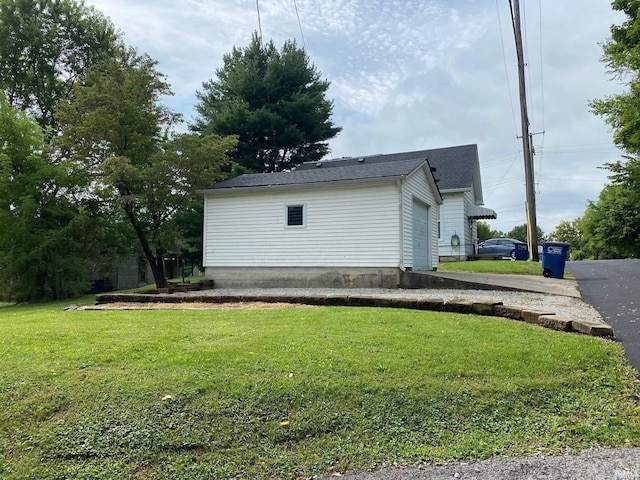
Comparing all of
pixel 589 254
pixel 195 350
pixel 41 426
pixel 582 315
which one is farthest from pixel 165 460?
pixel 589 254

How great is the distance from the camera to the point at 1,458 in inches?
115

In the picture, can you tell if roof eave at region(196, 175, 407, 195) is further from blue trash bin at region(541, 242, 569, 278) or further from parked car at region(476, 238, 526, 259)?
parked car at region(476, 238, 526, 259)

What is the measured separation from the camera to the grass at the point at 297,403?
9.73 ft

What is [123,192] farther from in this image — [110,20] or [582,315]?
[110,20]

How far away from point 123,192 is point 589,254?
2006 inches

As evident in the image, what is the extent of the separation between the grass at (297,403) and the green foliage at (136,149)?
929cm

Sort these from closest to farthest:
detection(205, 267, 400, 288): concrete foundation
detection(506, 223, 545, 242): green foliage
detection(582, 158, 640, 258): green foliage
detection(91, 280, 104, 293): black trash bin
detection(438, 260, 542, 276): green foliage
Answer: detection(205, 267, 400, 288): concrete foundation → detection(438, 260, 542, 276): green foliage → detection(91, 280, 104, 293): black trash bin → detection(582, 158, 640, 258): green foliage → detection(506, 223, 545, 242): green foliage

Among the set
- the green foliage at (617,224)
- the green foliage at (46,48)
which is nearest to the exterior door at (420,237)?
the green foliage at (46,48)

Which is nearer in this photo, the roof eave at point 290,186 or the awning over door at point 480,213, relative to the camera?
the roof eave at point 290,186

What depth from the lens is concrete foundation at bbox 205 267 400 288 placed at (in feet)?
39.3

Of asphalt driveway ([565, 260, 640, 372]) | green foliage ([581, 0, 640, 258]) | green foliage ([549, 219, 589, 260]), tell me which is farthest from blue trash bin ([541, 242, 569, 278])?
green foliage ([549, 219, 589, 260])

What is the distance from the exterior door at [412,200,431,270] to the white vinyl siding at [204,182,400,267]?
1719 millimetres

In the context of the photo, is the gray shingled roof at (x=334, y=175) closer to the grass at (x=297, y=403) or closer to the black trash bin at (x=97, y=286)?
the grass at (x=297, y=403)

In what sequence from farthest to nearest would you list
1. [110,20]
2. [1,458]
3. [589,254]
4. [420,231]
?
[589,254] < [110,20] < [420,231] < [1,458]
